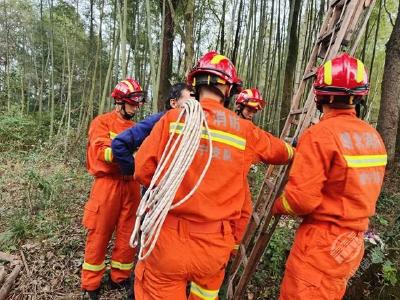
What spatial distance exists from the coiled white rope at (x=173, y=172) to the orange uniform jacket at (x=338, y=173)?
599 millimetres

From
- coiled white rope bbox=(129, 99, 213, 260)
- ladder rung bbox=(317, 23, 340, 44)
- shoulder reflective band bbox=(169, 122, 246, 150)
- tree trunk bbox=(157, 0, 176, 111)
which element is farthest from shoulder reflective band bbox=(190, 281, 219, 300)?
tree trunk bbox=(157, 0, 176, 111)

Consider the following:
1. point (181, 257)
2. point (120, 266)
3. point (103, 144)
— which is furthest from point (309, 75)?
point (120, 266)

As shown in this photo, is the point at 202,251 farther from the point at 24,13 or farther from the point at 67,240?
the point at 24,13

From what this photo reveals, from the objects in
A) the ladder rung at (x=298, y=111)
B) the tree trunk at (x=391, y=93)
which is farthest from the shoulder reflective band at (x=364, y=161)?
the tree trunk at (x=391, y=93)

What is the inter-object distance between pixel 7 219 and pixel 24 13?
1555cm

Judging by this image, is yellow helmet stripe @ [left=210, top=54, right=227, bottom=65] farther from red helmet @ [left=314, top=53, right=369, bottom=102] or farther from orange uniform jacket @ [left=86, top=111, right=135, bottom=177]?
orange uniform jacket @ [left=86, top=111, right=135, bottom=177]

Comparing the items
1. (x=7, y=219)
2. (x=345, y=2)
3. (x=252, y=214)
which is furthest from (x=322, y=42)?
(x=7, y=219)

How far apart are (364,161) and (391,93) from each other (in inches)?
204

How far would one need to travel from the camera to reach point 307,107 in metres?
2.73

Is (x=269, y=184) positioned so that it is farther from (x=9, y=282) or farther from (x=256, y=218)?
(x=9, y=282)

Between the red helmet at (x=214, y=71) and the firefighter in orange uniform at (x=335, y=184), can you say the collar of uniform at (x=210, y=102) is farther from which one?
the firefighter in orange uniform at (x=335, y=184)

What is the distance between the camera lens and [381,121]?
653 cm

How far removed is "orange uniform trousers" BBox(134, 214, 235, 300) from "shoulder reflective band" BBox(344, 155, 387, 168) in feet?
2.70

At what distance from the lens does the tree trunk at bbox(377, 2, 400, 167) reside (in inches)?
250
